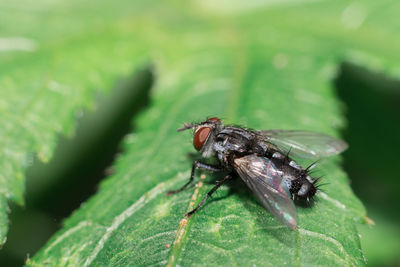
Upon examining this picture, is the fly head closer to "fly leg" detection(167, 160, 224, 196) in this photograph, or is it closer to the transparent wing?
"fly leg" detection(167, 160, 224, 196)

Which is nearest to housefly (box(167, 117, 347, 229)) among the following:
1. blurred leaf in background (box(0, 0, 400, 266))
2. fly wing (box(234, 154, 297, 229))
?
fly wing (box(234, 154, 297, 229))

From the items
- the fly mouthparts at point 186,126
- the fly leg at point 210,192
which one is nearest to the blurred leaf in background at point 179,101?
the fly leg at point 210,192

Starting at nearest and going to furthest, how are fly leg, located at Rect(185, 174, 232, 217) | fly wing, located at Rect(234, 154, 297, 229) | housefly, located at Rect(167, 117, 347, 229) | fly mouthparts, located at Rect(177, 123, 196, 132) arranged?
fly wing, located at Rect(234, 154, 297, 229) < fly leg, located at Rect(185, 174, 232, 217) < housefly, located at Rect(167, 117, 347, 229) < fly mouthparts, located at Rect(177, 123, 196, 132)

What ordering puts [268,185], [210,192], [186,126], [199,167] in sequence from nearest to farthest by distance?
[268,185] < [210,192] < [199,167] < [186,126]

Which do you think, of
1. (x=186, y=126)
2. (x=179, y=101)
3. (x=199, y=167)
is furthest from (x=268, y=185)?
(x=179, y=101)

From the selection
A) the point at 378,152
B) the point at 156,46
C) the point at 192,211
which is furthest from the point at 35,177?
the point at 378,152

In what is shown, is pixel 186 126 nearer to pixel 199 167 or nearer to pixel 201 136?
pixel 201 136

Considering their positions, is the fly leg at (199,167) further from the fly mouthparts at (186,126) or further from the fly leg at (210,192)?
the fly mouthparts at (186,126)
